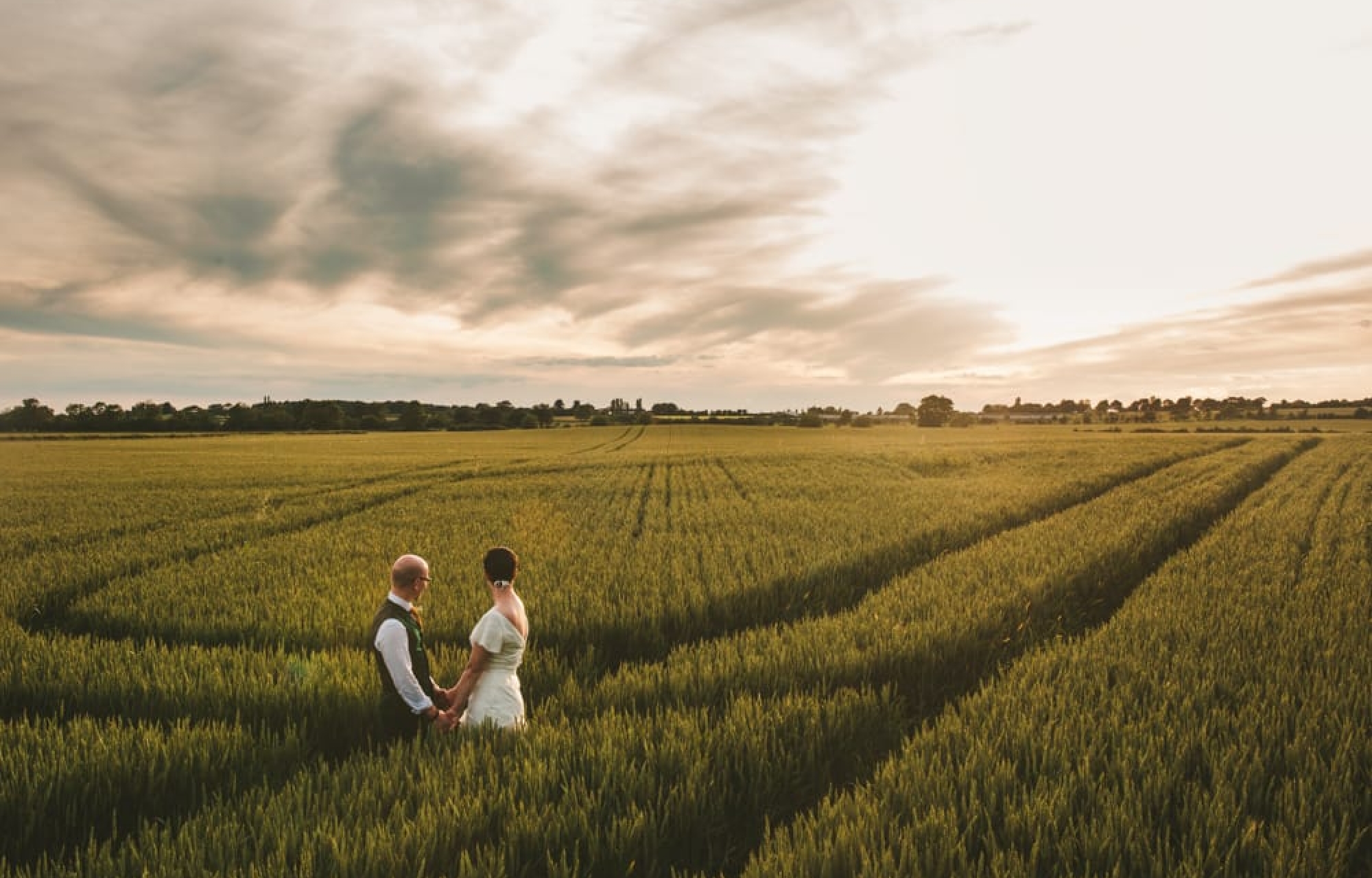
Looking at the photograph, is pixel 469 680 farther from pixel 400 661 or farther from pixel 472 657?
pixel 400 661

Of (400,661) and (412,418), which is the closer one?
(400,661)

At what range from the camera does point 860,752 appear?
17.7ft

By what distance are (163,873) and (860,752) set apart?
4231 mm

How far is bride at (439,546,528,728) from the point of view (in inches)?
190

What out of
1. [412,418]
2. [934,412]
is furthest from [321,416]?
[934,412]

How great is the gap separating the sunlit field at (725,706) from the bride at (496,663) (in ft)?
0.78

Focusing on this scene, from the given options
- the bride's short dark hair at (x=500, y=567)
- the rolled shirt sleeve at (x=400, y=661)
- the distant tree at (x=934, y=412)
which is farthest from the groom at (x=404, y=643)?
the distant tree at (x=934, y=412)

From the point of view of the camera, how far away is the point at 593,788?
4223mm

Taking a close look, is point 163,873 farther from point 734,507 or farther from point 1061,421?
point 1061,421

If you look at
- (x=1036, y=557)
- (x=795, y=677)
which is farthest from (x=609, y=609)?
(x=1036, y=557)

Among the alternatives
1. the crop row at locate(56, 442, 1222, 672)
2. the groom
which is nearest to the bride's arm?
the groom

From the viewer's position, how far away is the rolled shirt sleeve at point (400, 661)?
4.96 m

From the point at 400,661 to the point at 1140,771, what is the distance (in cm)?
471

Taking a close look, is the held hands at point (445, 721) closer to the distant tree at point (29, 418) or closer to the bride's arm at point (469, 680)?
the bride's arm at point (469, 680)
